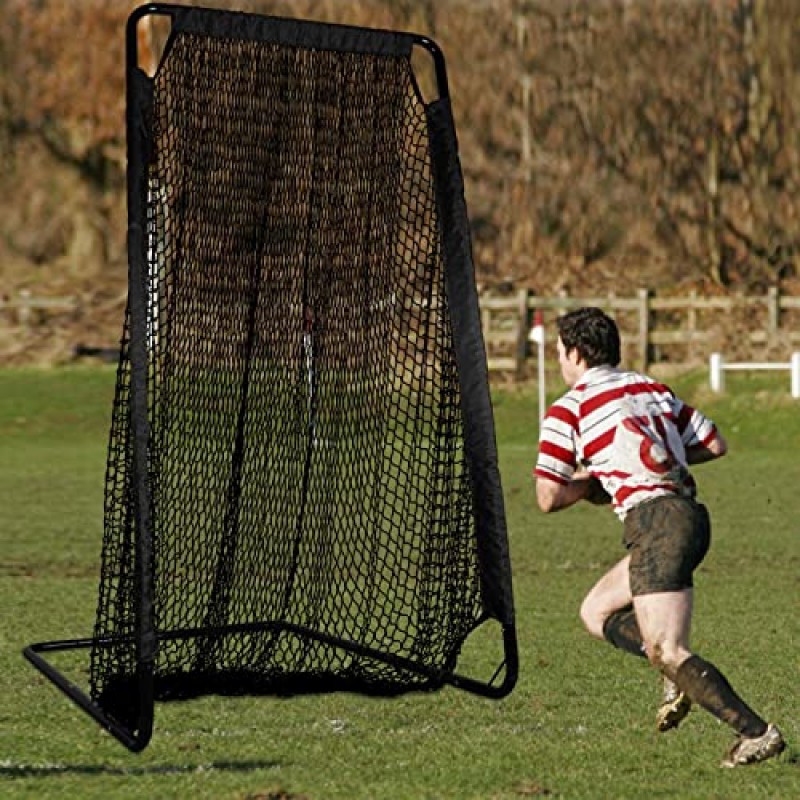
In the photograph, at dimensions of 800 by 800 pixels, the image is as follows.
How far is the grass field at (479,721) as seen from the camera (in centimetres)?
686

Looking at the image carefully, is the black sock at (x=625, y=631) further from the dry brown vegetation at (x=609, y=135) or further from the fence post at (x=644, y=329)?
the dry brown vegetation at (x=609, y=135)

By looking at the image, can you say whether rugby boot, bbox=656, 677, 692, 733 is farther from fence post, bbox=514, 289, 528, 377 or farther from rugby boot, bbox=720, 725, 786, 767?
fence post, bbox=514, 289, 528, 377

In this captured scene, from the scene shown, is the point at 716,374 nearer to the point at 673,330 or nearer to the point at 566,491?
the point at 673,330

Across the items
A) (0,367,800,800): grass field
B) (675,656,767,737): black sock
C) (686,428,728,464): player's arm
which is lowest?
(0,367,800,800): grass field

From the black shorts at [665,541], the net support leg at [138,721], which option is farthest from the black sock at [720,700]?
the net support leg at [138,721]

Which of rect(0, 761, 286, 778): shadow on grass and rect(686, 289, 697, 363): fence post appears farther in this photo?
rect(686, 289, 697, 363): fence post

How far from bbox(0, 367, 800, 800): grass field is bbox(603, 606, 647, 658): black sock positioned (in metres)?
0.39

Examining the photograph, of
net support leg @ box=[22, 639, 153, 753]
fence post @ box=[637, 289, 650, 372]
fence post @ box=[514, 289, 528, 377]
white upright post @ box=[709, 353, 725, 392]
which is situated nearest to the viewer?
net support leg @ box=[22, 639, 153, 753]

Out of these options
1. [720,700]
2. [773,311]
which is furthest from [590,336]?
[773,311]

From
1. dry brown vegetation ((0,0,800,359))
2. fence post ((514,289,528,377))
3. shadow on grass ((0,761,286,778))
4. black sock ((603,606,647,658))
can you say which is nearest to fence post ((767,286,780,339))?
fence post ((514,289,528,377))

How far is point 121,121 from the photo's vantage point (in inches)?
1960

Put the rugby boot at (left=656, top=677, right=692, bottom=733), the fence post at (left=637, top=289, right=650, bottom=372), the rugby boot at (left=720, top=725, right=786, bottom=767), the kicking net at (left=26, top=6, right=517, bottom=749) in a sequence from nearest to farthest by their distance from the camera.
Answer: the rugby boot at (left=720, top=725, right=786, bottom=767)
the rugby boot at (left=656, top=677, right=692, bottom=733)
the kicking net at (left=26, top=6, right=517, bottom=749)
the fence post at (left=637, top=289, right=650, bottom=372)

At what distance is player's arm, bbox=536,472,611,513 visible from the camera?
702 cm

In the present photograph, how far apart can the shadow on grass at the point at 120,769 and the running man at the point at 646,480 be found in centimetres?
137
